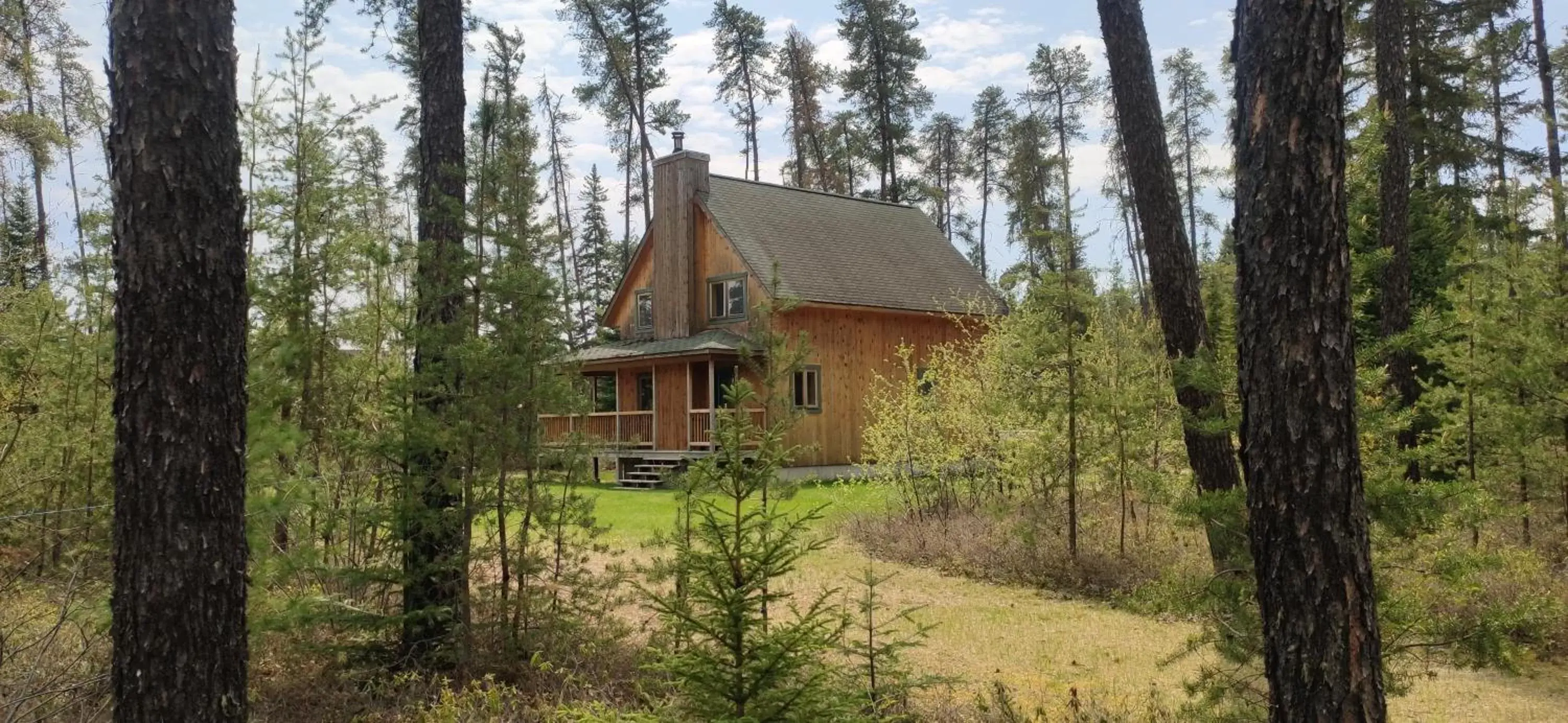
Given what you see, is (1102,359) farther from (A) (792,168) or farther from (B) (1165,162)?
(A) (792,168)

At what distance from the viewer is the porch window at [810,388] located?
20.6m

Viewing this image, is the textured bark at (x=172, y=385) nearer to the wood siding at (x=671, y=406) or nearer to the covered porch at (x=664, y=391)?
the covered porch at (x=664, y=391)

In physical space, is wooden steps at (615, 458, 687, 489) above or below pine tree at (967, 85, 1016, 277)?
below

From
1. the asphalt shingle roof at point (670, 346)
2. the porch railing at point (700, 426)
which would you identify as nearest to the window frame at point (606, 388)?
the asphalt shingle roof at point (670, 346)

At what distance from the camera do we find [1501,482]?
832 centimetres

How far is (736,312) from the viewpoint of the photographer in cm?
2139

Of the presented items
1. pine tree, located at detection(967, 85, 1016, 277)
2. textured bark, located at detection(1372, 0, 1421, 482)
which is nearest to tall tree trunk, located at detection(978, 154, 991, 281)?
pine tree, located at detection(967, 85, 1016, 277)

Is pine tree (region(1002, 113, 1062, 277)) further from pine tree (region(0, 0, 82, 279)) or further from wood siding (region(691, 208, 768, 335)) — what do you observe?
pine tree (region(0, 0, 82, 279))

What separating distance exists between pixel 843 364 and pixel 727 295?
10.4 ft

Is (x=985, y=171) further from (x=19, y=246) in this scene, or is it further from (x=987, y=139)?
(x=19, y=246)

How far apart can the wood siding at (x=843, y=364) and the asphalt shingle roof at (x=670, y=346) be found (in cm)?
137

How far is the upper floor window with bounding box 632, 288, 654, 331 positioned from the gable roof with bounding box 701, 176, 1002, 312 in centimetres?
316

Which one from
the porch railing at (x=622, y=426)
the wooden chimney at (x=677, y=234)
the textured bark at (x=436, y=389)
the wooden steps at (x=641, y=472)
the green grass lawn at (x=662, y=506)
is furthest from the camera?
the wooden chimney at (x=677, y=234)

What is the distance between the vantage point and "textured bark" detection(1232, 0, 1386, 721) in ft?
11.0
